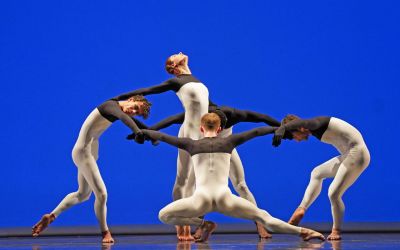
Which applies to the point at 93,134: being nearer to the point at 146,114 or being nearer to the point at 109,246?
the point at 146,114

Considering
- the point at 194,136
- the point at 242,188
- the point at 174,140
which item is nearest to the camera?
the point at 174,140

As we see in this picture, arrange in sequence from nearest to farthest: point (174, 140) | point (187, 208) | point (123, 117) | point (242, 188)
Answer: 1. point (187, 208)
2. point (174, 140)
3. point (123, 117)
4. point (242, 188)

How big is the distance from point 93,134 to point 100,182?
17.7 inches

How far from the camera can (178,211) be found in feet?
19.3

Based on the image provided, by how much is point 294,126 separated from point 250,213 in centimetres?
101

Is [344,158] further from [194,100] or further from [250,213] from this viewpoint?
[250,213]

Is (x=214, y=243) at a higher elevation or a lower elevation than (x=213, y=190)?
lower

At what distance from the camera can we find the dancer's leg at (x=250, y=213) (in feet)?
19.2

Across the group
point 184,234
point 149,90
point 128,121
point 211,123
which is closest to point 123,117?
point 128,121

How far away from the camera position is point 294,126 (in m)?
6.57

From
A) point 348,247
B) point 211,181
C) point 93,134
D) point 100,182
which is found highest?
point 93,134

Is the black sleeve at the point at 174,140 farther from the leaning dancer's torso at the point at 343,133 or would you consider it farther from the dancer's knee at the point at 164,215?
the leaning dancer's torso at the point at 343,133

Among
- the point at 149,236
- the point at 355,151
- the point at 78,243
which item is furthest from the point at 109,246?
the point at 355,151

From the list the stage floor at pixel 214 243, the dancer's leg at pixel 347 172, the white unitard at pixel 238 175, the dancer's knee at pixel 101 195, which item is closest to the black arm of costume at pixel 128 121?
the dancer's knee at pixel 101 195
